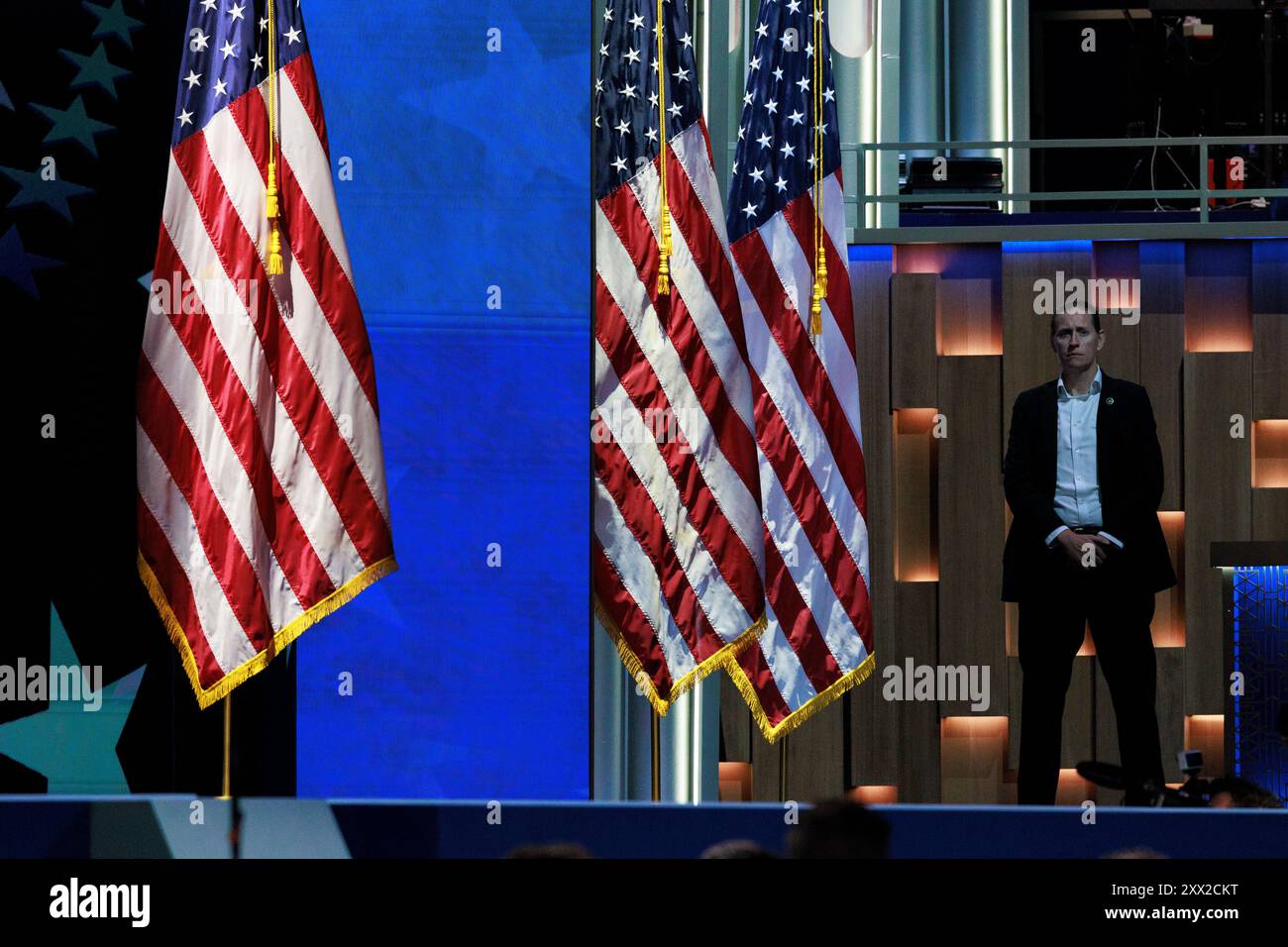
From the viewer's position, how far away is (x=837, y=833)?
11.8 feet

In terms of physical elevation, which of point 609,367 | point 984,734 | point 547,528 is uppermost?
point 609,367

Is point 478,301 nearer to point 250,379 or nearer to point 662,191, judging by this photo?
point 662,191

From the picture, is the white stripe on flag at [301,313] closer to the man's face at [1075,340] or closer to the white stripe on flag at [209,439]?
the white stripe on flag at [209,439]

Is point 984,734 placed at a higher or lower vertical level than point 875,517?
lower

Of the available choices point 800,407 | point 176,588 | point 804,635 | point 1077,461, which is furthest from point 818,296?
point 176,588

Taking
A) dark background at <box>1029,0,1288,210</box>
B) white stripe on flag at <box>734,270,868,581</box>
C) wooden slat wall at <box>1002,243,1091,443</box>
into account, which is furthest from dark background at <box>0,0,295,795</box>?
dark background at <box>1029,0,1288,210</box>

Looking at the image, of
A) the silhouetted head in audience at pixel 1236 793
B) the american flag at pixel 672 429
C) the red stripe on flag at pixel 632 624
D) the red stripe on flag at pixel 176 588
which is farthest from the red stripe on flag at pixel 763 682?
the red stripe on flag at pixel 176 588

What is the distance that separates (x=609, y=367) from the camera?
5.82 metres

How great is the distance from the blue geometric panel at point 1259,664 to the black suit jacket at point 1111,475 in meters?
1.54

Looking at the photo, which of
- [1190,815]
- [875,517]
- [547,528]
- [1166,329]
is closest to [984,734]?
[875,517]

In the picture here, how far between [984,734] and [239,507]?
506cm
